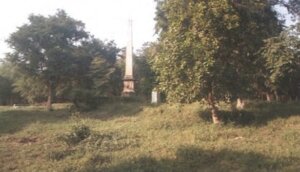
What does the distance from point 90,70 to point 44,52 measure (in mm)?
Result: 4167

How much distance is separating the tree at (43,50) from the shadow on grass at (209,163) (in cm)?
1841

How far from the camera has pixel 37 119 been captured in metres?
26.6

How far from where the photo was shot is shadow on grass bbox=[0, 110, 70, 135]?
24.6m

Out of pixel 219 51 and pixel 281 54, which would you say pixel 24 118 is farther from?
pixel 281 54

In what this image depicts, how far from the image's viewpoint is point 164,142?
1705cm

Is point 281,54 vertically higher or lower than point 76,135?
higher

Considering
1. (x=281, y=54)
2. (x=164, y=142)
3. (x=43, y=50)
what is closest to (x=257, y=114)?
(x=281, y=54)

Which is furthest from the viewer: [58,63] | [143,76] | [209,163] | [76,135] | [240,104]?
[143,76]

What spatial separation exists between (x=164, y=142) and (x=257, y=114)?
574 cm

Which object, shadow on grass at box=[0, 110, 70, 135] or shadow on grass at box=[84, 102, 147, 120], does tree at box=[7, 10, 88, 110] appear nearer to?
shadow on grass at box=[0, 110, 70, 135]

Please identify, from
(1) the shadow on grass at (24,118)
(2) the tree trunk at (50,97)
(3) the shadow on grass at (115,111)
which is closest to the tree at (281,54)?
(3) the shadow on grass at (115,111)

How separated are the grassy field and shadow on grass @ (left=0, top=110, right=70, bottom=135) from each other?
0.56 ft

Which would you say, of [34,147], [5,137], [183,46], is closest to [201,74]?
[183,46]

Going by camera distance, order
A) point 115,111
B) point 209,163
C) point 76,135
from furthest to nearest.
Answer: point 115,111 → point 76,135 → point 209,163
